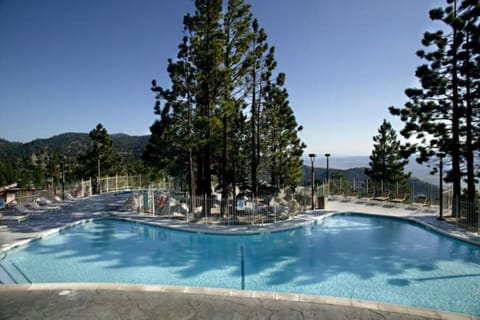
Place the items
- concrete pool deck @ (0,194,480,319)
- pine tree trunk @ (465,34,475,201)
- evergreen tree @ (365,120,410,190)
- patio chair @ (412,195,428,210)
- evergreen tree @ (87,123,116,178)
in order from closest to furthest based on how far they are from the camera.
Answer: concrete pool deck @ (0,194,480,319)
pine tree trunk @ (465,34,475,201)
patio chair @ (412,195,428,210)
evergreen tree @ (365,120,410,190)
evergreen tree @ (87,123,116,178)

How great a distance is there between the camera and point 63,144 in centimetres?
14962

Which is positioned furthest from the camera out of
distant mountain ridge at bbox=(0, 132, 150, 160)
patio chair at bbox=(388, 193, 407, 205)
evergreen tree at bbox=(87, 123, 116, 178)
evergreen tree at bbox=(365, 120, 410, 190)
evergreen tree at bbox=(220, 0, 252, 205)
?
distant mountain ridge at bbox=(0, 132, 150, 160)

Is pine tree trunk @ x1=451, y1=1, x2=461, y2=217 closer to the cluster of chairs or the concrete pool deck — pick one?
the concrete pool deck

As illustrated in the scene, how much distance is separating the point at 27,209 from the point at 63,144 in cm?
15974

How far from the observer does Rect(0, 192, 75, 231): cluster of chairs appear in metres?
12.0

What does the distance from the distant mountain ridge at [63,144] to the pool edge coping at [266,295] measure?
118 meters

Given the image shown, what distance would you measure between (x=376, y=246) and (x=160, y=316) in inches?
307

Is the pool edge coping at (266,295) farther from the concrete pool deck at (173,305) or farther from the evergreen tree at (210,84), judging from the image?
the evergreen tree at (210,84)

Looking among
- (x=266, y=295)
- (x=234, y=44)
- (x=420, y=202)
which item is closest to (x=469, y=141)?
(x=420, y=202)

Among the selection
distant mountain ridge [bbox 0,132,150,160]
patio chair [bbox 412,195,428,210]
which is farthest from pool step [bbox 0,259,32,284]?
distant mountain ridge [bbox 0,132,150,160]

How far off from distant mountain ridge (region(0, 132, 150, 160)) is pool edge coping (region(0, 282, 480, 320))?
118 meters

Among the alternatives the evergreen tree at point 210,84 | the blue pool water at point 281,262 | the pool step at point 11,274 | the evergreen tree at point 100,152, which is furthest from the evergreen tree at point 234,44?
the evergreen tree at point 100,152

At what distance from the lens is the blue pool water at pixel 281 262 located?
253 inches

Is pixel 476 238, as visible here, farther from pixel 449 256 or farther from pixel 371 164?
pixel 371 164
